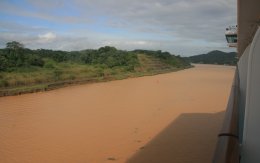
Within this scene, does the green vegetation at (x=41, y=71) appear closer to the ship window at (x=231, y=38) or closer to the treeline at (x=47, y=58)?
the treeline at (x=47, y=58)

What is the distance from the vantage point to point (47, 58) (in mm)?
29328

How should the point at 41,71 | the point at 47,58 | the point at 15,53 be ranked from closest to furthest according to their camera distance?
the point at 41,71
the point at 15,53
the point at 47,58

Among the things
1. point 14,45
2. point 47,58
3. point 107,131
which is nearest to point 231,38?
point 107,131

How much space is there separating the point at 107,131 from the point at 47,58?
864 inches

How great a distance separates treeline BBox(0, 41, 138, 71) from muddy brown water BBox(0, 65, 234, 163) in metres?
8.55

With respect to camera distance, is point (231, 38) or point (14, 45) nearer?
point (231, 38)

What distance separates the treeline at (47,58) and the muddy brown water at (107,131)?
28.0 feet

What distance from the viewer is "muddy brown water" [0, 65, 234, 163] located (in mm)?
6594

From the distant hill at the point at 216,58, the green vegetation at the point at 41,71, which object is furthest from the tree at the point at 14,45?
the distant hill at the point at 216,58

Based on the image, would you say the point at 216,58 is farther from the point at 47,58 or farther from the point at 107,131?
the point at 107,131

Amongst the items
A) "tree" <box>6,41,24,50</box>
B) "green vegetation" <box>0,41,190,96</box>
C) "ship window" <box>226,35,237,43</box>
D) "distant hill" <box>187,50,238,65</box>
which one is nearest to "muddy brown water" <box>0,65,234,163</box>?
"ship window" <box>226,35,237,43</box>

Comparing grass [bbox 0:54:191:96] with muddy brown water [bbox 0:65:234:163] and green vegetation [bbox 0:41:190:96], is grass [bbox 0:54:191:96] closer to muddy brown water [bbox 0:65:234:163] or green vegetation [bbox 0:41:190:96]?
green vegetation [bbox 0:41:190:96]

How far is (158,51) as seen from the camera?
193 feet

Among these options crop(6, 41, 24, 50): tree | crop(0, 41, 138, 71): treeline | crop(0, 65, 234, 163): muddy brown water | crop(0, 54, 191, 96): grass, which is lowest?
crop(0, 65, 234, 163): muddy brown water
